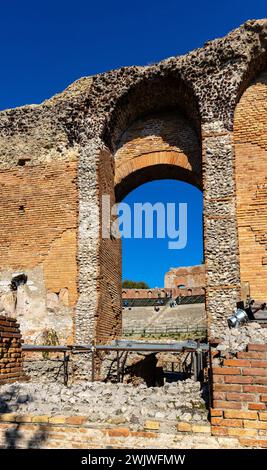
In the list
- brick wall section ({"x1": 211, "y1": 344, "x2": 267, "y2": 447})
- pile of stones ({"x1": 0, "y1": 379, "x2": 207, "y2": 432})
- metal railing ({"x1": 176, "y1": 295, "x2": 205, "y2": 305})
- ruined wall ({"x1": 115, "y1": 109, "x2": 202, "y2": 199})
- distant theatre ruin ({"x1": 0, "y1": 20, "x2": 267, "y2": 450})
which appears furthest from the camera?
metal railing ({"x1": 176, "y1": 295, "x2": 205, "y2": 305})

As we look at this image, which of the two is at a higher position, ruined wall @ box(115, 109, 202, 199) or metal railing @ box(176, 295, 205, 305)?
ruined wall @ box(115, 109, 202, 199)

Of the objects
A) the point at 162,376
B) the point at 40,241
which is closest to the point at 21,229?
the point at 40,241

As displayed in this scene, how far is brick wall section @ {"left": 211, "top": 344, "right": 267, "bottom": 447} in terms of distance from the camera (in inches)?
137

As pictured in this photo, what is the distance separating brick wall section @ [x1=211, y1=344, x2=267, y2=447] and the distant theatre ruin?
17.2 feet

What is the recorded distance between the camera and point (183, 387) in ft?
17.2

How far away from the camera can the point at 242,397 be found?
359 cm

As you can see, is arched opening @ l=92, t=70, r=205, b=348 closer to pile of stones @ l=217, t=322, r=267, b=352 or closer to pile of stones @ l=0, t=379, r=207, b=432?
pile of stones @ l=0, t=379, r=207, b=432

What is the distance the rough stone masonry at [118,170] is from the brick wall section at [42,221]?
0.03 metres

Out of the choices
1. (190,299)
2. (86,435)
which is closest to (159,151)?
(86,435)

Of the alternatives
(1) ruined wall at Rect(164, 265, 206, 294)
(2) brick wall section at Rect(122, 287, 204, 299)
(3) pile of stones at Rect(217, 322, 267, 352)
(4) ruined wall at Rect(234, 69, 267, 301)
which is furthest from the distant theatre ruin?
(1) ruined wall at Rect(164, 265, 206, 294)

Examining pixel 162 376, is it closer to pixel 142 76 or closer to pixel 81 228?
pixel 81 228

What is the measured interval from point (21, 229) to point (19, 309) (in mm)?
2113

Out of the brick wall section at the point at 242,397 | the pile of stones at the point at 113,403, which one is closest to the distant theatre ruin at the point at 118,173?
the pile of stones at the point at 113,403

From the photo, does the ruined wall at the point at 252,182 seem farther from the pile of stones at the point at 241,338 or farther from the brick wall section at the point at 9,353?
the brick wall section at the point at 9,353
